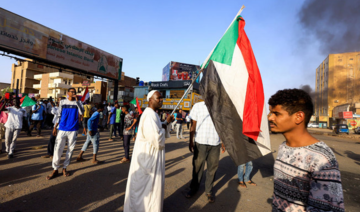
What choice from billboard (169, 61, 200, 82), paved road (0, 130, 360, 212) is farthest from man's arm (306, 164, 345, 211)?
billboard (169, 61, 200, 82)

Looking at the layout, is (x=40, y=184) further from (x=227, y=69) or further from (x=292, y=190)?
(x=292, y=190)

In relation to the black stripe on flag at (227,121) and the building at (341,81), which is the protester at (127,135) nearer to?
the black stripe on flag at (227,121)

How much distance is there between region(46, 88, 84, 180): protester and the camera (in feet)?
14.0

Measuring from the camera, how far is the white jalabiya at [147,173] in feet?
8.47

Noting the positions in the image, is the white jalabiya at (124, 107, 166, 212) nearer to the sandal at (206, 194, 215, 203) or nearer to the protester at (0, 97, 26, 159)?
the sandal at (206, 194, 215, 203)

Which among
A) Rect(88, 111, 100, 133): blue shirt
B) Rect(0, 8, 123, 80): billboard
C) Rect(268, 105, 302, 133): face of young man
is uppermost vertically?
Rect(0, 8, 123, 80): billboard

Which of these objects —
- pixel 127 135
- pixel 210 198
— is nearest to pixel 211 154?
pixel 210 198

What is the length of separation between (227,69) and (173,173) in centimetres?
351

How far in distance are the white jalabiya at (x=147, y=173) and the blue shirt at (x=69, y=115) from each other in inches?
105

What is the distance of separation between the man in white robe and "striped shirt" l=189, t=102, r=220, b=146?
1.23m

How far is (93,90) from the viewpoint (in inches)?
1639

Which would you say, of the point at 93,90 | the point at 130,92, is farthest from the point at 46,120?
the point at 130,92

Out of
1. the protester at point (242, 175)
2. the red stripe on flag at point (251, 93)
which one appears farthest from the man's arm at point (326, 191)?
the protester at point (242, 175)

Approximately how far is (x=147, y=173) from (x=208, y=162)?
1.56 meters
